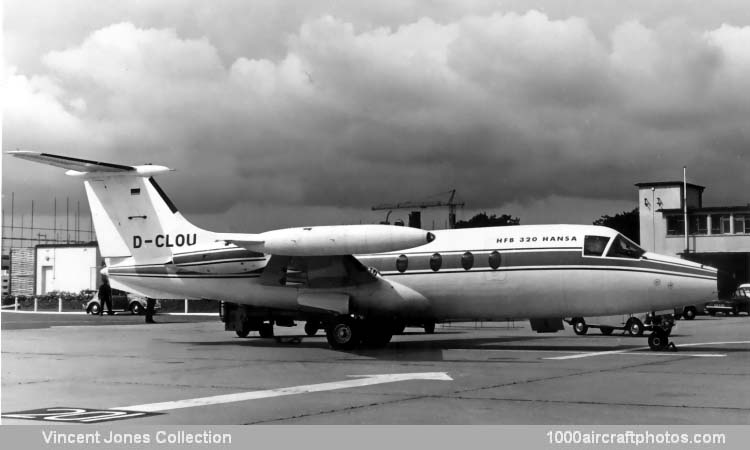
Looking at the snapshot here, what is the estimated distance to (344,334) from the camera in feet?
70.6

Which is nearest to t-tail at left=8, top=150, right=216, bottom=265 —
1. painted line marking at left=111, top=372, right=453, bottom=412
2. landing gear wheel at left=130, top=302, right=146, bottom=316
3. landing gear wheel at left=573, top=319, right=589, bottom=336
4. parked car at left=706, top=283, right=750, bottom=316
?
painted line marking at left=111, top=372, right=453, bottom=412

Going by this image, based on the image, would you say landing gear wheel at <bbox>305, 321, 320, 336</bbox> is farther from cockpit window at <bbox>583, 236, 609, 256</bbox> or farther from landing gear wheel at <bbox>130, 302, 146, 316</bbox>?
landing gear wheel at <bbox>130, 302, 146, 316</bbox>

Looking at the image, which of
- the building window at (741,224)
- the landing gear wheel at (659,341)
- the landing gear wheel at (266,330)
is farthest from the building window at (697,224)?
the landing gear wheel at (266,330)

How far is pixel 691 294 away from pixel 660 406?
1009 centimetres

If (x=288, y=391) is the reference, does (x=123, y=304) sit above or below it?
above

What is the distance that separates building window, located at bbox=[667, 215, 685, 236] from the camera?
235ft

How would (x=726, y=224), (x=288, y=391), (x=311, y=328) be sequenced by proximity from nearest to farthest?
(x=288, y=391) → (x=311, y=328) → (x=726, y=224)

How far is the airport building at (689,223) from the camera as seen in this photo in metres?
67.1

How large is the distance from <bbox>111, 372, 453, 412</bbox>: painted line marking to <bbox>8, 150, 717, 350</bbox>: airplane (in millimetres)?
4510

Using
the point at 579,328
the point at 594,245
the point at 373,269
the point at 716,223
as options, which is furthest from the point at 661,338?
the point at 716,223

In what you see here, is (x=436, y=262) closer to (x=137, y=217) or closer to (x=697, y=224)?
(x=137, y=217)

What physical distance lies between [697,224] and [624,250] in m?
54.0

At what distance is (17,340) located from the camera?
26.3 metres
